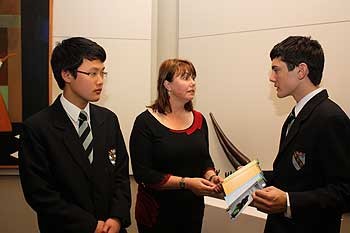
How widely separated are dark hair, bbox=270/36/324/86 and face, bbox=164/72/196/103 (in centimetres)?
67

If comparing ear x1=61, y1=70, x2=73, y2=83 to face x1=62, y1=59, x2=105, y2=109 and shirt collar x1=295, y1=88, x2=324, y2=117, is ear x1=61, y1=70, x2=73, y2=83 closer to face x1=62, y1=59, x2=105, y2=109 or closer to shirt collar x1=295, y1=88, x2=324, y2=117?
face x1=62, y1=59, x2=105, y2=109

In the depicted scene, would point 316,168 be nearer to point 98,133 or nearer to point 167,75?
point 98,133

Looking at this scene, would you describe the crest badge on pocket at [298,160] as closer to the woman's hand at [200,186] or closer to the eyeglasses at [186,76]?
the woman's hand at [200,186]

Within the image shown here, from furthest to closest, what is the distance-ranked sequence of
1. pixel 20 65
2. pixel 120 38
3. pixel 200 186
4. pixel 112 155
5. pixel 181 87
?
pixel 120 38, pixel 20 65, pixel 181 87, pixel 200 186, pixel 112 155

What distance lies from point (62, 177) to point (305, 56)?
1062 millimetres

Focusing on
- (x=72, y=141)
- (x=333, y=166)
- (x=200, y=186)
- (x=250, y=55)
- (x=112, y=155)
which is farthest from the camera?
(x=250, y=55)

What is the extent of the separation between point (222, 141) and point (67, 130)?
1.37 metres

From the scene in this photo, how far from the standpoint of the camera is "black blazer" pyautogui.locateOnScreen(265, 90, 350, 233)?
147cm

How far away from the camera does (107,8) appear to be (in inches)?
116

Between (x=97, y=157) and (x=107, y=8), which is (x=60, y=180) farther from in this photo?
(x=107, y=8)

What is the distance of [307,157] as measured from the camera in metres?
1.52

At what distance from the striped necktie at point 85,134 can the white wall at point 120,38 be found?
1.23m

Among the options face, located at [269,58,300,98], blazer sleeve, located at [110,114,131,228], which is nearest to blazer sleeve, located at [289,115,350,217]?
face, located at [269,58,300,98]

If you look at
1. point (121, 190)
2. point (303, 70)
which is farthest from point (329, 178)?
point (121, 190)
